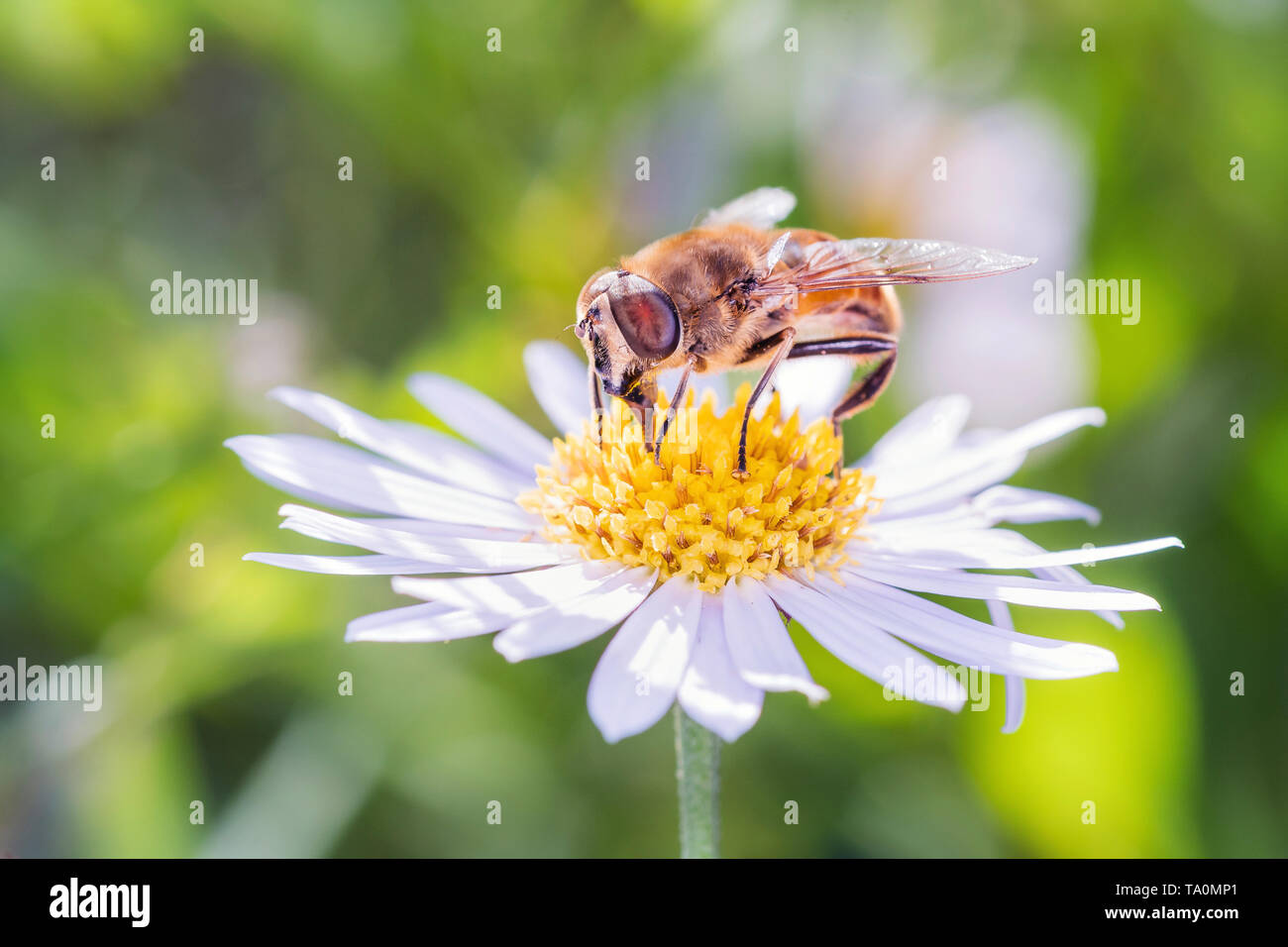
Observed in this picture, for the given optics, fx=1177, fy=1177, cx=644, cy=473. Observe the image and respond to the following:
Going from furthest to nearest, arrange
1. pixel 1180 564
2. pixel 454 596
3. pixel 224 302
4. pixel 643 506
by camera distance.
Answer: pixel 224 302 → pixel 1180 564 → pixel 643 506 → pixel 454 596

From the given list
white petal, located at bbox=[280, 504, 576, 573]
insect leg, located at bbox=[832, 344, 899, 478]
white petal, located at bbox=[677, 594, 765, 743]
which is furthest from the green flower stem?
insect leg, located at bbox=[832, 344, 899, 478]

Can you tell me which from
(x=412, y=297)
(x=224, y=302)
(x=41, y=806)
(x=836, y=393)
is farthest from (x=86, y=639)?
(x=836, y=393)

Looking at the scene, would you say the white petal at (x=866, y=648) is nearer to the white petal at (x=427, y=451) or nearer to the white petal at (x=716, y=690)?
the white petal at (x=716, y=690)

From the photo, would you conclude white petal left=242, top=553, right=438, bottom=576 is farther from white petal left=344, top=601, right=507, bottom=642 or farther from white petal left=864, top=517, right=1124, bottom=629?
white petal left=864, top=517, right=1124, bottom=629

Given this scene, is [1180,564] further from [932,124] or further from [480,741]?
[480,741]

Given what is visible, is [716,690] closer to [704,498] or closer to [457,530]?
[704,498]

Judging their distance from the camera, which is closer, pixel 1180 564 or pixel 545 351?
pixel 545 351
